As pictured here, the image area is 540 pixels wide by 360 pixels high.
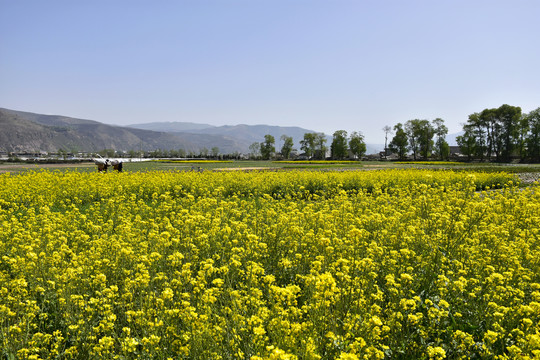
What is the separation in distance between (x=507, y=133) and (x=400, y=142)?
25306 millimetres

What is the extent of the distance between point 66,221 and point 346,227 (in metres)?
6.12

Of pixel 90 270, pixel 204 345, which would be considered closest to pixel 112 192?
pixel 90 270

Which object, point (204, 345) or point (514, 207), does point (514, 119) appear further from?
point (204, 345)

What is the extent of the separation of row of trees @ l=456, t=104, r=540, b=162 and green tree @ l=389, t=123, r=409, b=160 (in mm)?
16382

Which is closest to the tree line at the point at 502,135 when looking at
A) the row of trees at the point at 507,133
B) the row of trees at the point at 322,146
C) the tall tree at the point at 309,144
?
the row of trees at the point at 507,133

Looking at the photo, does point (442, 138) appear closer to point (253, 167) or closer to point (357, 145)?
point (357, 145)

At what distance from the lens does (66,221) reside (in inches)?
305

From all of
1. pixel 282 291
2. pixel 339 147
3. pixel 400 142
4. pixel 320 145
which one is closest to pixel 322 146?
pixel 320 145

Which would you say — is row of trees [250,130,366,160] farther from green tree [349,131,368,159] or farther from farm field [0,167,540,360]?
farm field [0,167,540,360]

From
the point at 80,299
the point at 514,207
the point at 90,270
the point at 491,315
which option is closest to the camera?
the point at 491,315

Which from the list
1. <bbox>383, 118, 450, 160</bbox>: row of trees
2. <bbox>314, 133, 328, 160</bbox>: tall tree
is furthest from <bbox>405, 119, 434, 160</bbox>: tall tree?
<bbox>314, 133, 328, 160</bbox>: tall tree

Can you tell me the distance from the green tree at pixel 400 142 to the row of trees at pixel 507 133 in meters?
16.4

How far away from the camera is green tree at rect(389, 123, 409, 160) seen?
313 feet

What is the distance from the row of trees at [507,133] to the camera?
7319cm
